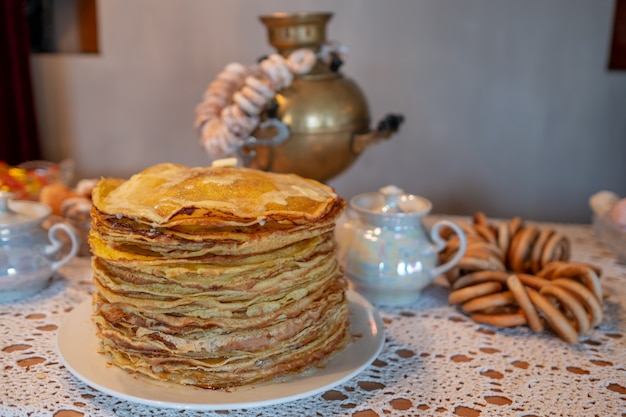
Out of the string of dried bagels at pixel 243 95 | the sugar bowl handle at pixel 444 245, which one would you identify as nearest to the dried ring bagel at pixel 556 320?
the sugar bowl handle at pixel 444 245

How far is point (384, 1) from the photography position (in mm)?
1688

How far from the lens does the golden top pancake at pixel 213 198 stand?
0.58 m

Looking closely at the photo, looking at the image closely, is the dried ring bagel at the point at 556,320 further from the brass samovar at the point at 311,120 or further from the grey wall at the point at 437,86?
the grey wall at the point at 437,86

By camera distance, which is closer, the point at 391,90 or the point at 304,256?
the point at 304,256

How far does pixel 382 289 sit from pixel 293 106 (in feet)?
1.32

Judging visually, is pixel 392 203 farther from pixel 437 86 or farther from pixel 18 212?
pixel 437 86

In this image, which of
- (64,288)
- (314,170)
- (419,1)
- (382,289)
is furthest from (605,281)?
(419,1)

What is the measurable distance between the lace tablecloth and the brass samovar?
378 millimetres

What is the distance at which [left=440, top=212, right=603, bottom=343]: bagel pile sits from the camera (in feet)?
2.54

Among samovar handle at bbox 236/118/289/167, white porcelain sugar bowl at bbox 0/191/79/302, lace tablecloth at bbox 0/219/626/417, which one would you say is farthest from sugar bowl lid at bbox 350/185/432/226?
white porcelain sugar bowl at bbox 0/191/79/302

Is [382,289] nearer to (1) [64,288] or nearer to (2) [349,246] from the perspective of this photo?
(2) [349,246]

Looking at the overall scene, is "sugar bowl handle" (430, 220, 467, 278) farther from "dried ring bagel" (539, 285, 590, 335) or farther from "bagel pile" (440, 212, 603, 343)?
"dried ring bagel" (539, 285, 590, 335)

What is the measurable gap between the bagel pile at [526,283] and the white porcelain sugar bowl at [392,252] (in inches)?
1.7

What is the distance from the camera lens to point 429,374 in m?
0.68
